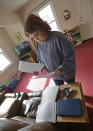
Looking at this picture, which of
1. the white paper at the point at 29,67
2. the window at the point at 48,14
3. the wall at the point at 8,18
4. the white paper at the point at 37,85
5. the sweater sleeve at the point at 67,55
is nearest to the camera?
the sweater sleeve at the point at 67,55

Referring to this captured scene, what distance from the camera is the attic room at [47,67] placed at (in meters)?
0.87

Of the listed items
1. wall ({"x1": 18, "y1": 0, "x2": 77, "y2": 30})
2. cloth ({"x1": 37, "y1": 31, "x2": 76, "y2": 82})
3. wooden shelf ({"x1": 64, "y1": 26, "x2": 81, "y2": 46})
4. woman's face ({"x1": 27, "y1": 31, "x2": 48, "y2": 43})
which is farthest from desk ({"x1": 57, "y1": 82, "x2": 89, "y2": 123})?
wall ({"x1": 18, "y1": 0, "x2": 77, "y2": 30})

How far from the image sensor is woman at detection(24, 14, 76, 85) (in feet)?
2.72

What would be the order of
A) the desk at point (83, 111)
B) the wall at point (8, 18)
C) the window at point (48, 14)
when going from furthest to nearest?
the window at point (48, 14), the wall at point (8, 18), the desk at point (83, 111)

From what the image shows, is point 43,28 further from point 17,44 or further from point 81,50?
point 17,44

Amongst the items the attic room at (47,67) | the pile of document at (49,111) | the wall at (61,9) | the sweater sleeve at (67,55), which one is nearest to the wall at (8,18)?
the attic room at (47,67)

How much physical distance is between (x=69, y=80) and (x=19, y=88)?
6.54 feet

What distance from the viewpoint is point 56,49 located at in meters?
0.97

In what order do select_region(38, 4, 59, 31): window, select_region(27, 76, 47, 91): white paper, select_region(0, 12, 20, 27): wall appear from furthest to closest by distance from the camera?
select_region(38, 4, 59, 31): window, select_region(0, 12, 20, 27): wall, select_region(27, 76, 47, 91): white paper

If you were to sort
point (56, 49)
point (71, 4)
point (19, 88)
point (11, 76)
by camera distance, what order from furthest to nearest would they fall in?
point (11, 76), point (19, 88), point (71, 4), point (56, 49)

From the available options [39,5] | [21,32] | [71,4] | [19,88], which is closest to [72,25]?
[71,4]

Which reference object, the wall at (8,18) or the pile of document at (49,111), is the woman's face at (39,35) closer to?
the pile of document at (49,111)

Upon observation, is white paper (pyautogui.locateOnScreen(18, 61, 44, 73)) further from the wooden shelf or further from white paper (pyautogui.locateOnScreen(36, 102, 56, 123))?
the wooden shelf

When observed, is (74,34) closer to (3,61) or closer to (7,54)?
(7,54)
